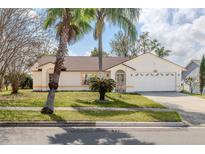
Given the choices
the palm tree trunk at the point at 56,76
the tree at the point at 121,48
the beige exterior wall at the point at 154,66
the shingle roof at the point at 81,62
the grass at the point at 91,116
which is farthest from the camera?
the tree at the point at 121,48

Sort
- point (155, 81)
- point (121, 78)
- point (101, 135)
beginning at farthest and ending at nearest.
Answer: point (155, 81), point (121, 78), point (101, 135)

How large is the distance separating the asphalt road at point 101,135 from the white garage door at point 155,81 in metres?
22.6

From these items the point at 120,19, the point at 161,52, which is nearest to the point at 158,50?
the point at 161,52

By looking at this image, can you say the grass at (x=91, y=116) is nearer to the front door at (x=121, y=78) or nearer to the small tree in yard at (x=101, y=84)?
the small tree in yard at (x=101, y=84)

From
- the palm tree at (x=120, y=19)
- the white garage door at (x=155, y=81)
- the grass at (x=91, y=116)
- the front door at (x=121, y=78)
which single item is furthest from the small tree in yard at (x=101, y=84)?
the white garage door at (x=155, y=81)

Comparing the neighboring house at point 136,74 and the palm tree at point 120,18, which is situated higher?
the palm tree at point 120,18

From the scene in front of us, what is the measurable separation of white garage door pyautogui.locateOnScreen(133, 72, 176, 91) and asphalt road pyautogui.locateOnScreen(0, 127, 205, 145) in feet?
74.2

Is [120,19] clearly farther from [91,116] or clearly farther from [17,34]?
[91,116]

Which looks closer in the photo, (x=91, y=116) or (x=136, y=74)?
(x=91, y=116)

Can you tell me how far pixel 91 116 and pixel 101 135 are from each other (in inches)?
136

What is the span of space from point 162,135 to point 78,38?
A: 66.6ft

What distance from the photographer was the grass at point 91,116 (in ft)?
44.8

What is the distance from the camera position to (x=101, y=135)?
11.0 meters
